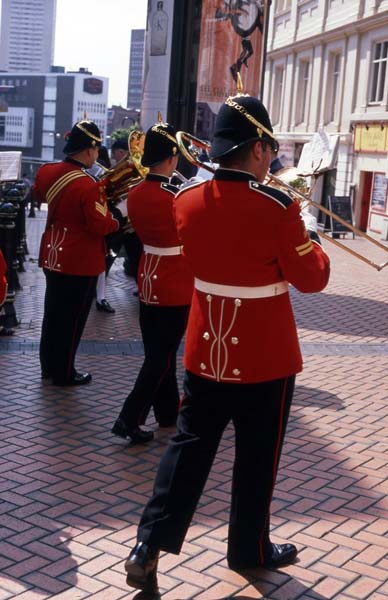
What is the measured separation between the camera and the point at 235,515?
3.74m

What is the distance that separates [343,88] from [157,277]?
81.0 ft

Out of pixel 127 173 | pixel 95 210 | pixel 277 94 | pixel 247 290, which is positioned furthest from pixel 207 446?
pixel 277 94

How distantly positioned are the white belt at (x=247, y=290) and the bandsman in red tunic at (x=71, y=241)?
2769 millimetres

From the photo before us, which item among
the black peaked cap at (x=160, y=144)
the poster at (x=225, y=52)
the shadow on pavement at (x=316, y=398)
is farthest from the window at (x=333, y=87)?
the black peaked cap at (x=160, y=144)

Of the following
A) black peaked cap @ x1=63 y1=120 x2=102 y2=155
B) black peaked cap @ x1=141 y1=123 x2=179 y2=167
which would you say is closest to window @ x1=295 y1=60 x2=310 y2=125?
black peaked cap @ x1=63 y1=120 x2=102 y2=155

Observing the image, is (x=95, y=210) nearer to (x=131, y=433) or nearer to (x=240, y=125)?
(x=131, y=433)

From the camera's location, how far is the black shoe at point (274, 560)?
381cm

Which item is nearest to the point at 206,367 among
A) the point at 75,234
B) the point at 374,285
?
the point at 75,234

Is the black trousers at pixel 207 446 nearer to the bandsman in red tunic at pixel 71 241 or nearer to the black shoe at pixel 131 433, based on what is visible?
the black shoe at pixel 131 433

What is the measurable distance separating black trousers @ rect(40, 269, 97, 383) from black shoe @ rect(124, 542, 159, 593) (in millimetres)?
3095

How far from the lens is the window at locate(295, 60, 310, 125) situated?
32.7 m

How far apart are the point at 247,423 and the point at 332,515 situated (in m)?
1.16

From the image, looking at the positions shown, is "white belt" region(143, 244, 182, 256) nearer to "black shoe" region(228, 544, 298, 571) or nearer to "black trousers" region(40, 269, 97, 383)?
"black trousers" region(40, 269, 97, 383)

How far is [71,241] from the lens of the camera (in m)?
6.35
